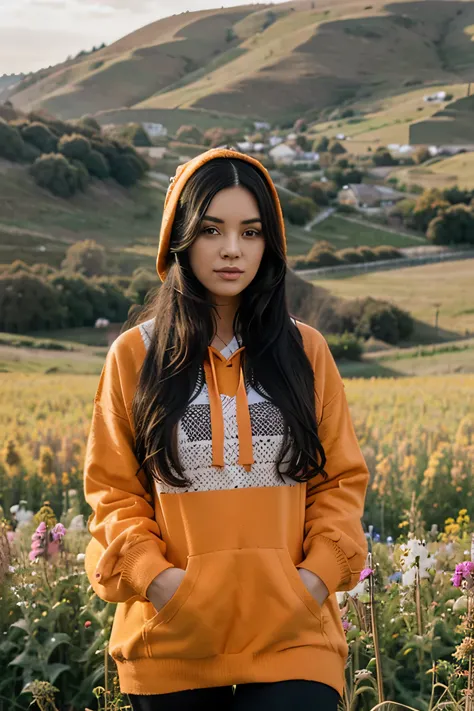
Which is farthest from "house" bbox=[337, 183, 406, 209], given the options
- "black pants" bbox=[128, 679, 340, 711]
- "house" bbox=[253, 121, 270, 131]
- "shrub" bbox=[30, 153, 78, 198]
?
"black pants" bbox=[128, 679, 340, 711]

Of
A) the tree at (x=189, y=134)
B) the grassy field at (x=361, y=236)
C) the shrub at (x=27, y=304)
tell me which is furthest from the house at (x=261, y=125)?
the shrub at (x=27, y=304)

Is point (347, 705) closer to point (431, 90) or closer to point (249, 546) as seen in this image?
point (249, 546)

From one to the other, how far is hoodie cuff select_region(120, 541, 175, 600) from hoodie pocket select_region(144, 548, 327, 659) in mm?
54

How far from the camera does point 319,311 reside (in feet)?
24.4

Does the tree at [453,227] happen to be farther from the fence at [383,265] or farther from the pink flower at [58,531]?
the pink flower at [58,531]

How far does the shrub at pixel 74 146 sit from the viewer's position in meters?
7.40

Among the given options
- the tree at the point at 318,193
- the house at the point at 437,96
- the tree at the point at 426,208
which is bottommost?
the tree at the point at 426,208

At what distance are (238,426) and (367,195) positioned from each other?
6306 mm

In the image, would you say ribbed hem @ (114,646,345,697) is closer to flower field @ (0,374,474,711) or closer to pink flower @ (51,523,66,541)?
flower field @ (0,374,474,711)

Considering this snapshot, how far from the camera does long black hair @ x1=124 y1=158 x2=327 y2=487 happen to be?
2.02 meters

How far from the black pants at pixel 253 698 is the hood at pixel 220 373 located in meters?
0.42

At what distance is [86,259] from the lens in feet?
23.9

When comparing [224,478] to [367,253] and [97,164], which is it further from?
[367,253]

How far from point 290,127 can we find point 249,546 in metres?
6.49
